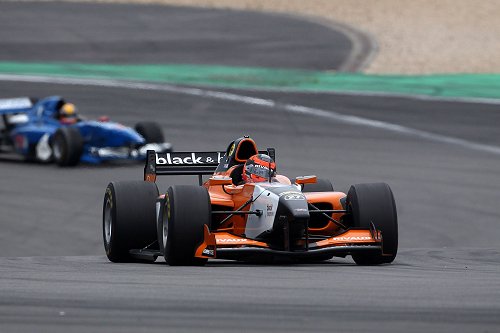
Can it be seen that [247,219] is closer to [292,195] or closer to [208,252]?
[292,195]

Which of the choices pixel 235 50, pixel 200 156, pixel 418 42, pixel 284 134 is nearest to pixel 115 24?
pixel 235 50

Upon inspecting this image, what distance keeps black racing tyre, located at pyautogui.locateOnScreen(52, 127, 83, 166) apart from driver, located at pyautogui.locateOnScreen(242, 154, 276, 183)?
12.4 m

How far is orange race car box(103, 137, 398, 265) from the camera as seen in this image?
43.4 ft

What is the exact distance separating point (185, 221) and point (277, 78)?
2295 cm

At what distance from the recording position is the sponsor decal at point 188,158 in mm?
16047

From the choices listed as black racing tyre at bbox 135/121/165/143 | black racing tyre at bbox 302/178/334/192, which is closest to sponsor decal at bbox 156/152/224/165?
black racing tyre at bbox 302/178/334/192

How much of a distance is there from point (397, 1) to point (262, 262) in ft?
118

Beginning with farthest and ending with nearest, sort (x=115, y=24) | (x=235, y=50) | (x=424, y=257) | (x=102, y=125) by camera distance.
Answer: (x=115, y=24) < (x=235, y=50) < (x=102, y=125) < (x=424, y=257)

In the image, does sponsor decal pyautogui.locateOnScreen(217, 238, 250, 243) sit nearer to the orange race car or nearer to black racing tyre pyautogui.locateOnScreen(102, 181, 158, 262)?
the orange race car

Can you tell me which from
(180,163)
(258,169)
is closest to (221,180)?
(258,169)

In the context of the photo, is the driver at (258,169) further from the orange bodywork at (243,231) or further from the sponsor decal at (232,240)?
the sponsor decal at (232,240)

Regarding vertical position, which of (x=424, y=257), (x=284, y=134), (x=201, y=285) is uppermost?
(x=201, y=285)

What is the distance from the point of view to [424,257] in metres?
15.4

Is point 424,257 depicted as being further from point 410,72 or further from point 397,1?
point 397,1
